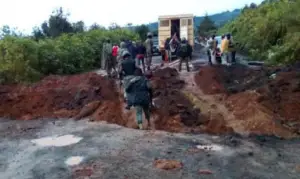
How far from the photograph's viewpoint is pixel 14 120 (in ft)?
43.7

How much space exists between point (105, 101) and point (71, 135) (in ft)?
10.3

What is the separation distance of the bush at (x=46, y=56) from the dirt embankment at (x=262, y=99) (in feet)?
25.0

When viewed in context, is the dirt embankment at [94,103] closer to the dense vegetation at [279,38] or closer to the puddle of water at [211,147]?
the puddle of water at [211,147]

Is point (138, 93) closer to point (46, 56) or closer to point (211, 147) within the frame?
point (211, 147)

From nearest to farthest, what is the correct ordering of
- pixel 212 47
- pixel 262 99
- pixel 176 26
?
pixel 262 99 → pixel 212 47 → pixel 176 26

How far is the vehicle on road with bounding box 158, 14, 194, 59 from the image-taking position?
2684 cm

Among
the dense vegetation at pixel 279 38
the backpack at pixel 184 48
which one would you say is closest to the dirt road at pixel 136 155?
the backpack at pixel 184 48

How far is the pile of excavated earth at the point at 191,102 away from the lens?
11.0 meters

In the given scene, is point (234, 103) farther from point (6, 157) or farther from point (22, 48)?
point (22, 48)

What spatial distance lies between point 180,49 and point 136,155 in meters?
9.92

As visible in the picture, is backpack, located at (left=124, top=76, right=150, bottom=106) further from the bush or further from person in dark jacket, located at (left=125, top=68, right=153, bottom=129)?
the bush

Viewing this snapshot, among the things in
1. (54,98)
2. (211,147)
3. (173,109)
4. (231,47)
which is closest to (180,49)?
(231,47)

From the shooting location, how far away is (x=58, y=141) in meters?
9.98

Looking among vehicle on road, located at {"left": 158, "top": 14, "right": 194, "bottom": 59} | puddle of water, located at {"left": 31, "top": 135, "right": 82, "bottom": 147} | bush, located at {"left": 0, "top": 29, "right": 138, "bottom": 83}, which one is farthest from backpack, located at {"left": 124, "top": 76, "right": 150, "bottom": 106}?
vehicle on road, located at {"left": 158, "top": 14, "right": 194, "bottom": 59}
